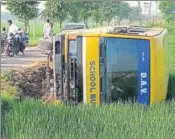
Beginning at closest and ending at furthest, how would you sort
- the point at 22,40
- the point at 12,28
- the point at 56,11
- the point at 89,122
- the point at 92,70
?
1. the point at 89,122
2. the point at 92,70
3. the point at 12,28
4. the point at 22,40
5. the point at 56,11

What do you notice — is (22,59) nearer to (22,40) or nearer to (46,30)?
(22,40)

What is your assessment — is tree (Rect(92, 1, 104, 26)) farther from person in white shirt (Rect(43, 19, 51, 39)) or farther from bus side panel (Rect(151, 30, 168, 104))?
bus side panel (Rect(151, 30, 168, 104))

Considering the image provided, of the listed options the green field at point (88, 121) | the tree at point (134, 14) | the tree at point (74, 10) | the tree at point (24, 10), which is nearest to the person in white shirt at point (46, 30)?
the tree at point (24, 10)

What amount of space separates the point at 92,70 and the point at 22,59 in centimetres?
87

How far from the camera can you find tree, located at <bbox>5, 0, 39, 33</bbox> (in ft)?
16.7

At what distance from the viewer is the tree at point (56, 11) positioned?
511cm

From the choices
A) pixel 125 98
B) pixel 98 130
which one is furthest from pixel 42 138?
pixel 125 98

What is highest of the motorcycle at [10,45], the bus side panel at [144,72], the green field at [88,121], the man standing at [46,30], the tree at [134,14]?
the tree at [134,14]

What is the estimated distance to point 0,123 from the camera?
14.1ft

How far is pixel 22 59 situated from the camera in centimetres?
509

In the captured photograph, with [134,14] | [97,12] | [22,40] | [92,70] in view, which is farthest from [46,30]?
[134,14]

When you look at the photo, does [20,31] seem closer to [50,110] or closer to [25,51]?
[25,51]

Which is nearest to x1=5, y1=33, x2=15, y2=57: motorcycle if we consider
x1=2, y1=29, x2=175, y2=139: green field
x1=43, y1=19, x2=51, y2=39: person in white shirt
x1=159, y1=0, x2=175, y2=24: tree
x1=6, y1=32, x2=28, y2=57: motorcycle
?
x1=6, y1=32, x2=28, y2=57: motorcycle

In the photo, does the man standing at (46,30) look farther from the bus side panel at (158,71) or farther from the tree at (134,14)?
the bus side panel at (158,71)
